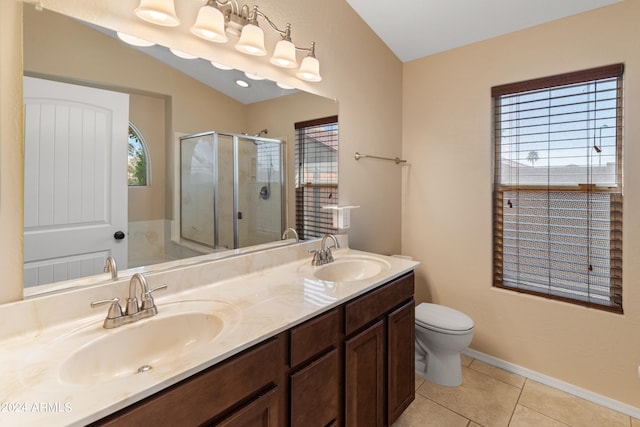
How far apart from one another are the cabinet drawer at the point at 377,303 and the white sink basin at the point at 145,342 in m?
0.52

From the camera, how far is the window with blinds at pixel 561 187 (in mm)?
1886

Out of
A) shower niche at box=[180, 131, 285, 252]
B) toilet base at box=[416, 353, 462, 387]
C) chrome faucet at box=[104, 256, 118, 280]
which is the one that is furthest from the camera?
toilet base at box=[416, 353, 462, 387]

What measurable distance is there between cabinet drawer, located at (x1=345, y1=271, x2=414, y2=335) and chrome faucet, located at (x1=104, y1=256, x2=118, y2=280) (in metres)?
0.91

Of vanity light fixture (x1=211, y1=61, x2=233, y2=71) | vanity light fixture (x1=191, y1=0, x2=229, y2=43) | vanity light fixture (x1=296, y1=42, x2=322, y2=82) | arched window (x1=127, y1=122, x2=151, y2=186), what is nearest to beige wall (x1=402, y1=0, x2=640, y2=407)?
vanity light fixture (x1=296, y1=42, x2=322, y2=82)

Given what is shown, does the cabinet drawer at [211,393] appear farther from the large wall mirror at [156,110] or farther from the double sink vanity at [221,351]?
the large wall mirror at [156,110]

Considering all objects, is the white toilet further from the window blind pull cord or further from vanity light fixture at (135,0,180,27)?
vanity light fixture at (135,0,180,27)

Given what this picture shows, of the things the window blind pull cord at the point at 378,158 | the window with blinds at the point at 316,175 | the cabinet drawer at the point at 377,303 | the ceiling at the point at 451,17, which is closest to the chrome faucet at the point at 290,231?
the window with blinds at the point at 316,175

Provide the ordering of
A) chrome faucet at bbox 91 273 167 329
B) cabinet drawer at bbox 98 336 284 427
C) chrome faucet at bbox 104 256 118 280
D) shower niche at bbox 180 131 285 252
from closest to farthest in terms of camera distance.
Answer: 1. cabinet drawer at bbox 98 336 284 427
2. chrome faucet at bbox 91 273 167 329
3. chrome faucet at bbox 104 256 118 280
4. shower niche at bbox 180 131 285 252

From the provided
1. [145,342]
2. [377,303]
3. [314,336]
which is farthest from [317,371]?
[145,342]

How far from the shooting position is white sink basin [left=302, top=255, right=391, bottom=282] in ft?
5.85

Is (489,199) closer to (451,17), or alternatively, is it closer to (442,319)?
(442,319)

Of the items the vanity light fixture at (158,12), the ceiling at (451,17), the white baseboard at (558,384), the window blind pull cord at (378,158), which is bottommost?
the white baseboard at (558,384)

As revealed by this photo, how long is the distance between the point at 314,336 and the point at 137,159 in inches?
39.3

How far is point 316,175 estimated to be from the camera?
2.07m
